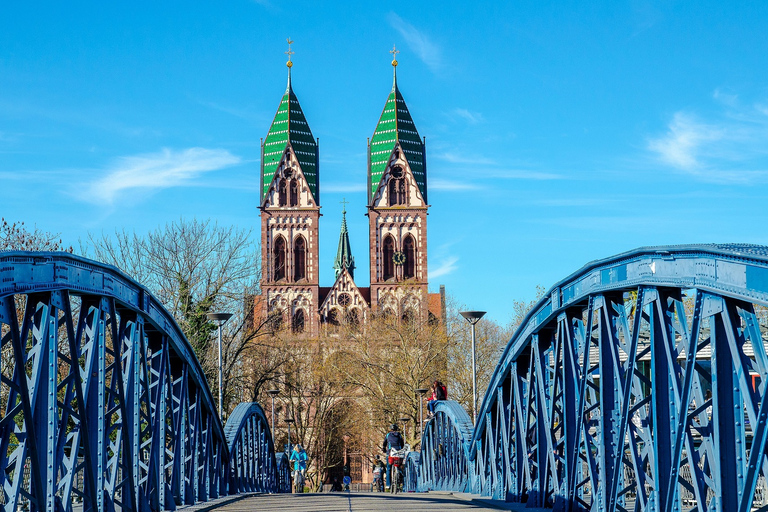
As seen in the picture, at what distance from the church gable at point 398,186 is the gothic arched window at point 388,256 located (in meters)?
2.80

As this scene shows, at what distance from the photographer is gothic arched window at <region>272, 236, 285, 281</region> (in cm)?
8331

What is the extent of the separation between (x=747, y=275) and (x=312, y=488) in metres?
57.1

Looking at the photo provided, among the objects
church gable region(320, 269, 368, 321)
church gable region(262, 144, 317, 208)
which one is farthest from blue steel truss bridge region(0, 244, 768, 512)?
church gable region(262, 144, 317, 208)

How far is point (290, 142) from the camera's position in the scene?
8506 centimetres

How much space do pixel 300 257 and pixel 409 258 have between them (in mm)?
8596

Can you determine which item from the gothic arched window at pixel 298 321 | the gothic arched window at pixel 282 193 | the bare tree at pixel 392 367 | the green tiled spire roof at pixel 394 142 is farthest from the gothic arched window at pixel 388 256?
the bare tree at pixel 392 367

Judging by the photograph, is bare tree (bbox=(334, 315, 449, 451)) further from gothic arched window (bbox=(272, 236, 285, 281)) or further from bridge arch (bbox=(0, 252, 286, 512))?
bridge arch (bbox=(0, 252, 286, 512))

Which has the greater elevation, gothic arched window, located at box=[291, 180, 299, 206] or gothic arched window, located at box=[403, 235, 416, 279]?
gothic arched window, located at box=[291, 180, 299, 206]

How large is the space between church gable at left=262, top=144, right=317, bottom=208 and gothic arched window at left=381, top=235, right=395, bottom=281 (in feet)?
21.4

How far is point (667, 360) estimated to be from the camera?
761 centimetres

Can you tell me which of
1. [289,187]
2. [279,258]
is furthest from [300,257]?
[289,187]

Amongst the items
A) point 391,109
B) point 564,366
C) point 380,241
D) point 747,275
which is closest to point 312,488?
point 380,241

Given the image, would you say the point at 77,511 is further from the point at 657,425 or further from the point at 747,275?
the point at 747,275

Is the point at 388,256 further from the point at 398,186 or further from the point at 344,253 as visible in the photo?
the point at 344,253
